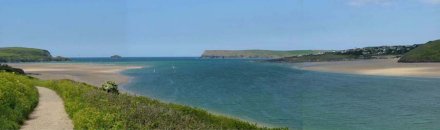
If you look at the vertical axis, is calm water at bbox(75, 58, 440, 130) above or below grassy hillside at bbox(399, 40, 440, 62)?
below

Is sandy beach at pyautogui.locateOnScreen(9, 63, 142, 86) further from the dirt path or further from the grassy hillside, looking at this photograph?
the grassy hillside

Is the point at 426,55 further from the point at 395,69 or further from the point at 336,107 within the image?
the point at 336,107

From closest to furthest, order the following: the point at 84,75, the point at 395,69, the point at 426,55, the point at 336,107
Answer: the point at 336,107 → the point at 84,75 → the point at 395,69 → the point at 426,55

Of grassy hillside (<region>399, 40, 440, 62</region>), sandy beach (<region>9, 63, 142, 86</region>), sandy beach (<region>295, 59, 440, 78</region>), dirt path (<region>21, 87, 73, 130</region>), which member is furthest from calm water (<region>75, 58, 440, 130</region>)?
grassy hillside (<region>399, 40, 440, 62</region>)

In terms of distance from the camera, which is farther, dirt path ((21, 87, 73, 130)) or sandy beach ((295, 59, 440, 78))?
sandy beach ((295, 59, 440, 78))

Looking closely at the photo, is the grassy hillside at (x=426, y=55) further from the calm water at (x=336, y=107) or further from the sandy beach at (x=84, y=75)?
the calm water at (x=336, y=107)

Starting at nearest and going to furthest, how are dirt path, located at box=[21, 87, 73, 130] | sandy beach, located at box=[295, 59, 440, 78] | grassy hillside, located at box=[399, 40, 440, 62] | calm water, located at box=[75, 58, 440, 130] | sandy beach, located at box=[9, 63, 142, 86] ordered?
dirt path, located at box=[21, 87, 73, 130] < calm water, located at box=[75, 58, 440, 130] < sandy beach, located at box=[9, 63, 142, 86] < sandy beach, located at box=[295, 59, 440, 78] < grassy hillside, located at box=[399, 40, 440, 62]

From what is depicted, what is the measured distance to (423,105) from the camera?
4250 cm

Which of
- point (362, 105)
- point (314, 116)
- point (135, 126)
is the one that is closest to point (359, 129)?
point (314, 116)

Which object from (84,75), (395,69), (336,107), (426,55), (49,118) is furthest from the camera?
(426,55)

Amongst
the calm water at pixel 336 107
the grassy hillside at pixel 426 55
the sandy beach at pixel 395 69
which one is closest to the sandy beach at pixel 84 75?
the calm water at pixel 336 107

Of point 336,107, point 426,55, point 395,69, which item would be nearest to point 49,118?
point 336,107

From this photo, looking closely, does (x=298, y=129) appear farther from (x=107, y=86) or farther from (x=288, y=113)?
(x=107, y=86)

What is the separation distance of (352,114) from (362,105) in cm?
662
